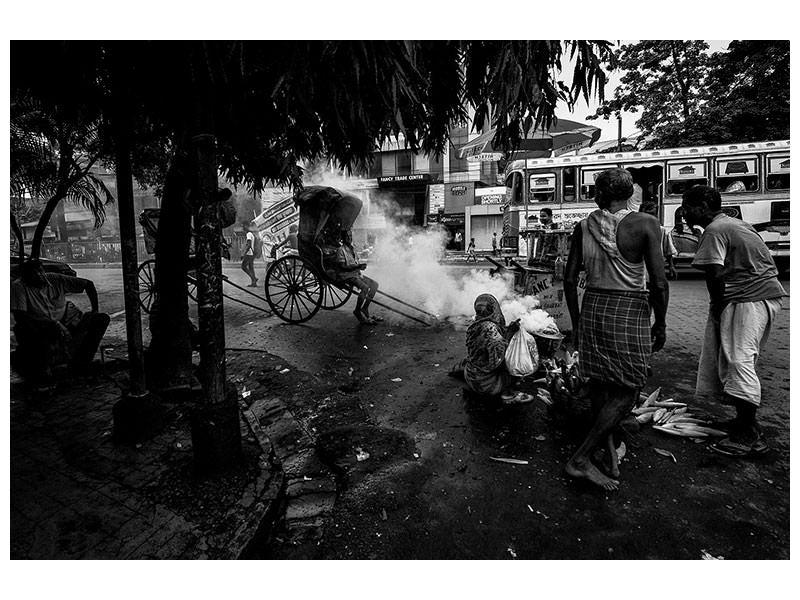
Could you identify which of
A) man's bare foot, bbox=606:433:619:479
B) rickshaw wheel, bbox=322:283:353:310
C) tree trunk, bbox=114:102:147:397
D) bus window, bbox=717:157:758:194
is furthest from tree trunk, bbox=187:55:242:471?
bus window, bbox=717:157:758:194

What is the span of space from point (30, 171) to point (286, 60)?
5699 mm

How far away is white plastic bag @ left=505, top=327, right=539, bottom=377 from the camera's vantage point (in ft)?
13.3

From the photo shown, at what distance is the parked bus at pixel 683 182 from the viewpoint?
12703 millimetres

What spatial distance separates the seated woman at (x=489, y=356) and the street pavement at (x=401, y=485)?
0.19 m

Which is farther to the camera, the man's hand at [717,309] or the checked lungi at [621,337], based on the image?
the man's hand at [717,309]

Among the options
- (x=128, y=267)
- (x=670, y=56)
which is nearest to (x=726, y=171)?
(x=670, y=56)

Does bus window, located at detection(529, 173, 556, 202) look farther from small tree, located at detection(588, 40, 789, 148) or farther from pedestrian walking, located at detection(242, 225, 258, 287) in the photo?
pedestrian walking, located at detection(242, 225, 258, 287)

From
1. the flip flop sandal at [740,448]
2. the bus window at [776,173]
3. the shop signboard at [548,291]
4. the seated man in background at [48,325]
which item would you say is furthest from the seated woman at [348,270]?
the bus window at [776,173]

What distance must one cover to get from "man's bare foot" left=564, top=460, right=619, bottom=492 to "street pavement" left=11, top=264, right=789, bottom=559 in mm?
64

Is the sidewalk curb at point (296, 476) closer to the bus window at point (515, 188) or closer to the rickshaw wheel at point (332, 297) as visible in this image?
the rickshaw wheel at point (332, 297)

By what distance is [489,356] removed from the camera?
4.17m

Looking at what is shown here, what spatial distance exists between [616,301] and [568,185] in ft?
41.8

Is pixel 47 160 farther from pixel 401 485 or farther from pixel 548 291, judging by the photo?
Result: pixel 548 291

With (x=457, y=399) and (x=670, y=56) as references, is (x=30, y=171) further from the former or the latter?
(x=670, y=56)
